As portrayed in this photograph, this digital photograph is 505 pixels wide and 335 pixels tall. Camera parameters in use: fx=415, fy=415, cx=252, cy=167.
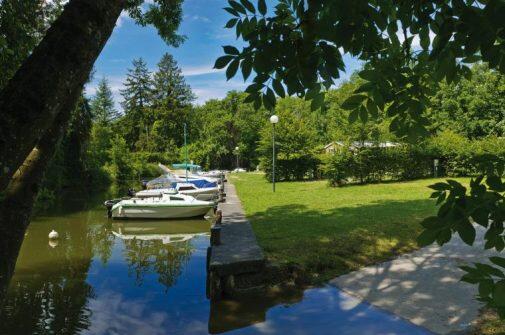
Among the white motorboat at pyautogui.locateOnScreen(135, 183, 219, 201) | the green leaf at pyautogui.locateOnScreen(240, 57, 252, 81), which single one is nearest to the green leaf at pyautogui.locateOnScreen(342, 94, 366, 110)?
the green leaf at pyautogui.locateOnScreen(240, 57, 252, 81)

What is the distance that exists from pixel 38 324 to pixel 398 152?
953 inches

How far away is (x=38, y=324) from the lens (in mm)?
7363

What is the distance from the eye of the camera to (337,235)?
36.0 feet

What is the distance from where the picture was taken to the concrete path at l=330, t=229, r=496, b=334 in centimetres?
603

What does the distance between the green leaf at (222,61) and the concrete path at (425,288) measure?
528 centimetres

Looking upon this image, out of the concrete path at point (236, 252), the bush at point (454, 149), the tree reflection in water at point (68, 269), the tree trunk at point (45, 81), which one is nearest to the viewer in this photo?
→ the tree trunk at point (45, 81)

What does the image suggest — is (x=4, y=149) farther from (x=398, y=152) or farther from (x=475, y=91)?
(x=475, y=91)

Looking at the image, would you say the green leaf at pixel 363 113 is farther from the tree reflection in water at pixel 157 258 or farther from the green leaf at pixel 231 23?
the tree reflection in water at pixel 157 258

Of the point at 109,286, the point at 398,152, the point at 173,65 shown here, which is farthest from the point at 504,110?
the point at 173,65

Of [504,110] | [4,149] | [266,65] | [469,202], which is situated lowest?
[469,202]

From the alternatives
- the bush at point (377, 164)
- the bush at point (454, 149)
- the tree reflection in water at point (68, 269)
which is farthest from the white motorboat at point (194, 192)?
the bush at point (454, 149)

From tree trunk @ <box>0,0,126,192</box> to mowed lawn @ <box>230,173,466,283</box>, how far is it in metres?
4.95

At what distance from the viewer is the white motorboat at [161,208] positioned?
1884 centimetres

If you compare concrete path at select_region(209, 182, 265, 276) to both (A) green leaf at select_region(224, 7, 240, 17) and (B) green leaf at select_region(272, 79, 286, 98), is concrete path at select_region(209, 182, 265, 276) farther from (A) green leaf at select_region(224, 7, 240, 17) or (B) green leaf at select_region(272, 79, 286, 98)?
(A) green leaf at select_region(224, 7, 240, 17)
